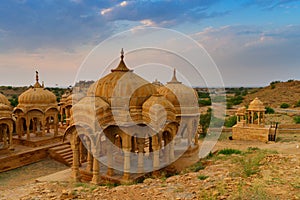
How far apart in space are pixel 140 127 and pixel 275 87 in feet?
194

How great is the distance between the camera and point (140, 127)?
36.3ft

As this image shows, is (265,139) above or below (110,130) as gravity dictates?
below

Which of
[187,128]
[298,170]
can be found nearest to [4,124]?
[187,128]

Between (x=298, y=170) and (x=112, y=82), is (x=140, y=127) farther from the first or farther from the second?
(x=298, y=170)

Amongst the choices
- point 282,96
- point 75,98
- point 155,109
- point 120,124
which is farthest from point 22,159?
point 282,96

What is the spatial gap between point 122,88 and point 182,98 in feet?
15.6

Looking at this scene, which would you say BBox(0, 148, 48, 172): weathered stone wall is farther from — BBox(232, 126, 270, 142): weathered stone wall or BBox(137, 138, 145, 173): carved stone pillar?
BBox(232, 126, 270, 142): weathered stone wall

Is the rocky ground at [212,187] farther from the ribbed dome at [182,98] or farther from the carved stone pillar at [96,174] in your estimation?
the ribbed dome at [182,98]

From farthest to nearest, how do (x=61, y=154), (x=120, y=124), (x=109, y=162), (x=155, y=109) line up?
(x=61, y=154)
(x=109, y=162)
(x=155, y=109)
(x=120, y=124)

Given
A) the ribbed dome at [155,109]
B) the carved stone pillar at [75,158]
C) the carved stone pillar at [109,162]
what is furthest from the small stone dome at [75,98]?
the ribbed dome at [155,109]

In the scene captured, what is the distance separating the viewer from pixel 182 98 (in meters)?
15.1

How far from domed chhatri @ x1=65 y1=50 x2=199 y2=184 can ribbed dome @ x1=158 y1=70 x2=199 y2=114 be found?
2699 mm

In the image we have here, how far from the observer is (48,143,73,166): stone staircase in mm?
15767

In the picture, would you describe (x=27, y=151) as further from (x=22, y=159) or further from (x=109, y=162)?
(x=109, y=162)
